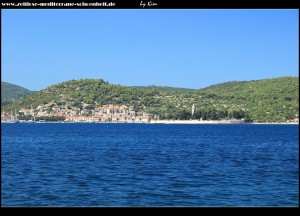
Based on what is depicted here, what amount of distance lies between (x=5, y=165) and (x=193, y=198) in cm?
1823

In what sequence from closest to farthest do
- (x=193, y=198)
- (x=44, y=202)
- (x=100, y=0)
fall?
1. (x=100, y=0)
2. (x=44, y=202)
3. (x=193, y=198)

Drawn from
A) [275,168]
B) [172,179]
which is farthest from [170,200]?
[275,168]

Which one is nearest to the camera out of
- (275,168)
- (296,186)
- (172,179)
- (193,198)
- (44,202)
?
(44,202)

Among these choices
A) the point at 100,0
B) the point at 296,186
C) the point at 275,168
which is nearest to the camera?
the point at 100,0

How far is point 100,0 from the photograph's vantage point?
585 cm
